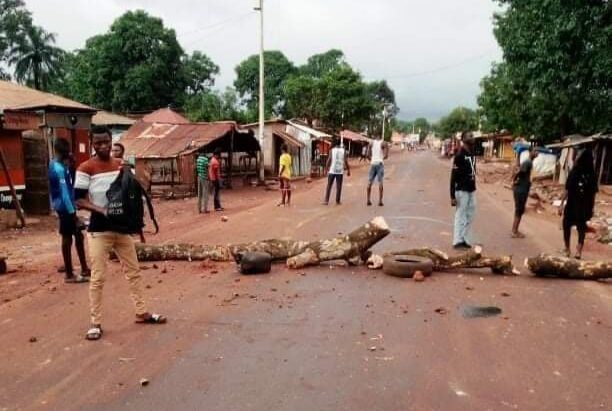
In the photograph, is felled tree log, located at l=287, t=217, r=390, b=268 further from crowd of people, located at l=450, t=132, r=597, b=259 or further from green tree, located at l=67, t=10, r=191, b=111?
green tree, located at l=67, t=10, r=191, b=111

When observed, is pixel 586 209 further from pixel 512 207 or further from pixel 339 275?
pixel 512 207

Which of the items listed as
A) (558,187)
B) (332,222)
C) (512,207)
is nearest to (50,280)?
(332,222)

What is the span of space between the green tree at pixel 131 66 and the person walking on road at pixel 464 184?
40650 millimetres

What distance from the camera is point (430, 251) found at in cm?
725

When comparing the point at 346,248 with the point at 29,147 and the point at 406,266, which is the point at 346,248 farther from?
the point at 29,147

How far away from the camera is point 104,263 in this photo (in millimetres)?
4945

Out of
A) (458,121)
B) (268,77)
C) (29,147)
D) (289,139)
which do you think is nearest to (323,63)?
(268,77)

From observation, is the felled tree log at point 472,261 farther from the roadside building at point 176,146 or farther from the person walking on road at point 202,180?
the roadside building at point 176,146

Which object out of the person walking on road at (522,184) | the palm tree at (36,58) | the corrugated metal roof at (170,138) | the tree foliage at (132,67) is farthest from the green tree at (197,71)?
the person walking on road at (522,184)

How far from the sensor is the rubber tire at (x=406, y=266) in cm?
684

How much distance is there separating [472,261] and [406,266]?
3.04ft

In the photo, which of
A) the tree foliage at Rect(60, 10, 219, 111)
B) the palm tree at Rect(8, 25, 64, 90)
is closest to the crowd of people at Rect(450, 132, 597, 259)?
the tree foliage at Rect(60, 10, 219, 111)

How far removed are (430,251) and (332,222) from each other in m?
4.21

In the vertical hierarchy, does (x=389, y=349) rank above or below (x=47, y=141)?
below
